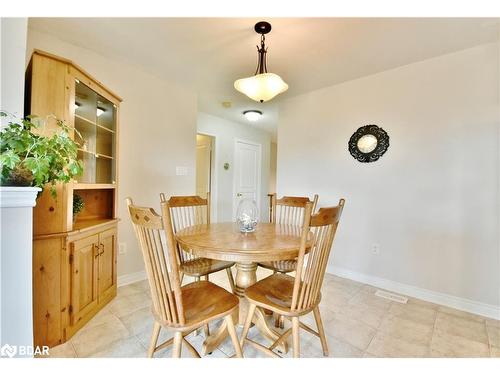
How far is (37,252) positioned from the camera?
145 centimetres

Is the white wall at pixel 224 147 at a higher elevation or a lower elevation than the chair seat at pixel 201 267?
higher

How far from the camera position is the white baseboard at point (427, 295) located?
1.98 m

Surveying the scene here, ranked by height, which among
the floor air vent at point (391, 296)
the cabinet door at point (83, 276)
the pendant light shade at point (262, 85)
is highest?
the pendant light shade at point (262, 85)

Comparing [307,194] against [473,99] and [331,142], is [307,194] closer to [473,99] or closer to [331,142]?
[331,142]

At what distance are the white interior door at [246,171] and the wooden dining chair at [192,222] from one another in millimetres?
2340

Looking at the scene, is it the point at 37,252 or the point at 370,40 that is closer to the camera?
the point at 37,252

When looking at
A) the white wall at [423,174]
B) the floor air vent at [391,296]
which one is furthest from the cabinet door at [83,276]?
the floor air vent at [391,296]

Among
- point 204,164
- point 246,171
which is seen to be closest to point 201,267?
point 204,164

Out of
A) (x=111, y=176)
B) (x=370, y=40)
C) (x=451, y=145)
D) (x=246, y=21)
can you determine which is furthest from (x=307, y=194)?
(x=111, y=176)

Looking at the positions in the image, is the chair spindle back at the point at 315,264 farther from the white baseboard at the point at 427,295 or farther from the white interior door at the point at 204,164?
the white interior door at the point at 204,164

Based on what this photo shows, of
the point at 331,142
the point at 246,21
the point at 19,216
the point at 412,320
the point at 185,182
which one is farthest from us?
the point at 185,182

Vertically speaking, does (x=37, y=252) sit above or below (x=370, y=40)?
below

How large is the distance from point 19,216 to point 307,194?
276 cm

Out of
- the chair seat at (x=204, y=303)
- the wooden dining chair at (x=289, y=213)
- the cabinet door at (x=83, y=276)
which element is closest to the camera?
the chair seat at (x=204, y=303)
